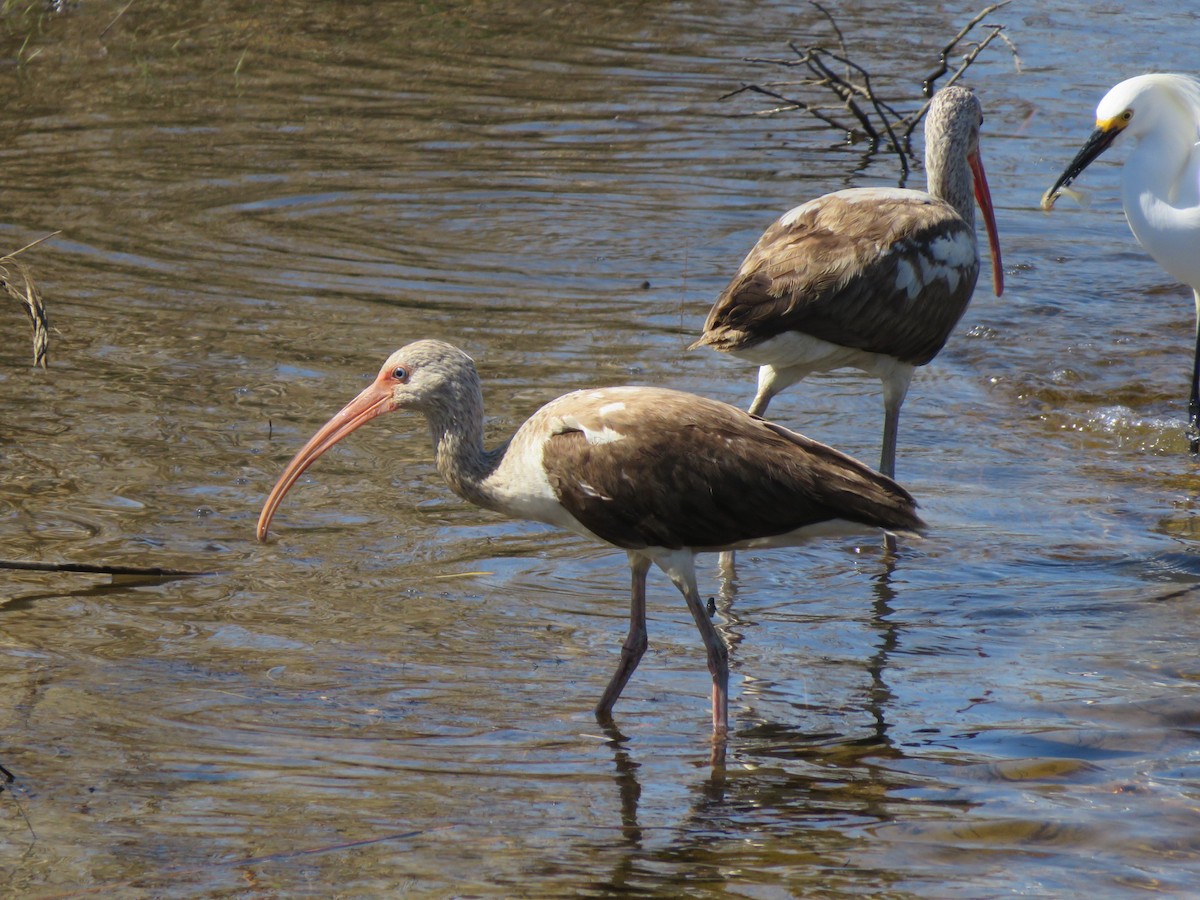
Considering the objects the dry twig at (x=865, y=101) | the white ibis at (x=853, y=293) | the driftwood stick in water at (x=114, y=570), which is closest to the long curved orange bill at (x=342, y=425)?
the driftwood stick in water at (x=114, y=570)

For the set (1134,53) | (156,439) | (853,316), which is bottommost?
(156,439)

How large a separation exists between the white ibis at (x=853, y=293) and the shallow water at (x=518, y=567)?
0.71 m

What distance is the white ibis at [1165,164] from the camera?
27.0 feet

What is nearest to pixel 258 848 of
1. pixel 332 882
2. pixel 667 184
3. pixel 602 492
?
pixel 332 882

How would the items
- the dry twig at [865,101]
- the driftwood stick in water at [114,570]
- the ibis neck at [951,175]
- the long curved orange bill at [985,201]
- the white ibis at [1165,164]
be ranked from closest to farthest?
the driftwood stick in water at [114,570] → the ibis neck at [951,175] → the long curved orange bill at [985,201] → the white ibis at [1165,164] → the dry twig at [865,101]

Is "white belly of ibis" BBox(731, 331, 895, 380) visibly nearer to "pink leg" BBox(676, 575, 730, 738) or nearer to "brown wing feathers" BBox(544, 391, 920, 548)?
"brown wing feathers" BBox(544, 391, 920, 548)

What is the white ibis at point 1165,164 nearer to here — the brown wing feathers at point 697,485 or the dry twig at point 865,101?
the dry twig at point 865,101

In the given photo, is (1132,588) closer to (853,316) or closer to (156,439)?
(853,316)

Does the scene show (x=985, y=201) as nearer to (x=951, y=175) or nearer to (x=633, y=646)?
(x=951, y=175)

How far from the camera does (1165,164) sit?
8.30 meters

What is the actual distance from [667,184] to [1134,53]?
6077mm

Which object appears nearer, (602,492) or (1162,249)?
(602,492)

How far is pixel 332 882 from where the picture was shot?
4.10 m

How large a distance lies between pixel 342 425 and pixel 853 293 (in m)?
2.24
